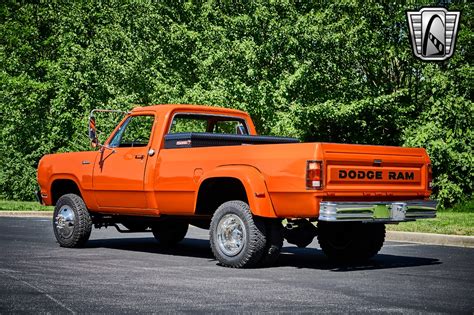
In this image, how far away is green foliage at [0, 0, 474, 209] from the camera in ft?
87.7

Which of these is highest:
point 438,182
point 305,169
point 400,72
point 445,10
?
point 445,10

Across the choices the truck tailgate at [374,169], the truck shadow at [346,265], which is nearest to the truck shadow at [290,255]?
the truck shadow at [346,265]

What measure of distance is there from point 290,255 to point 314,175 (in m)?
3.33

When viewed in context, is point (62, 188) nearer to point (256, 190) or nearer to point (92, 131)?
point (92, 131)

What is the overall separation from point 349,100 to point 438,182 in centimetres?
449

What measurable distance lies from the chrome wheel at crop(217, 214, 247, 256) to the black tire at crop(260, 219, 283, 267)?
332 millimetres

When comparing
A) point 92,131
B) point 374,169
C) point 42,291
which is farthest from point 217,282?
point 92,131

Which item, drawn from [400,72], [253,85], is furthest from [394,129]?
[253,85]

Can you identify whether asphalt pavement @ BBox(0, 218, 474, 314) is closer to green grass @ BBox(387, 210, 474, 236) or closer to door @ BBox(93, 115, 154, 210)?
door @ BBox(93, 115, 154, 210)

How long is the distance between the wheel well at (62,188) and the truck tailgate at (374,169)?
210 inches

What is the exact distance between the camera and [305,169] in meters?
9.26

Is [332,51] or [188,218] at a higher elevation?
[332,51]

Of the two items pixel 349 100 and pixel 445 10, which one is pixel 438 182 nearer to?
pixel 349 100

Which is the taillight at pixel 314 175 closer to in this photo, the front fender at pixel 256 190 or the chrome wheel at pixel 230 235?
the front fender at pixel 256 190
